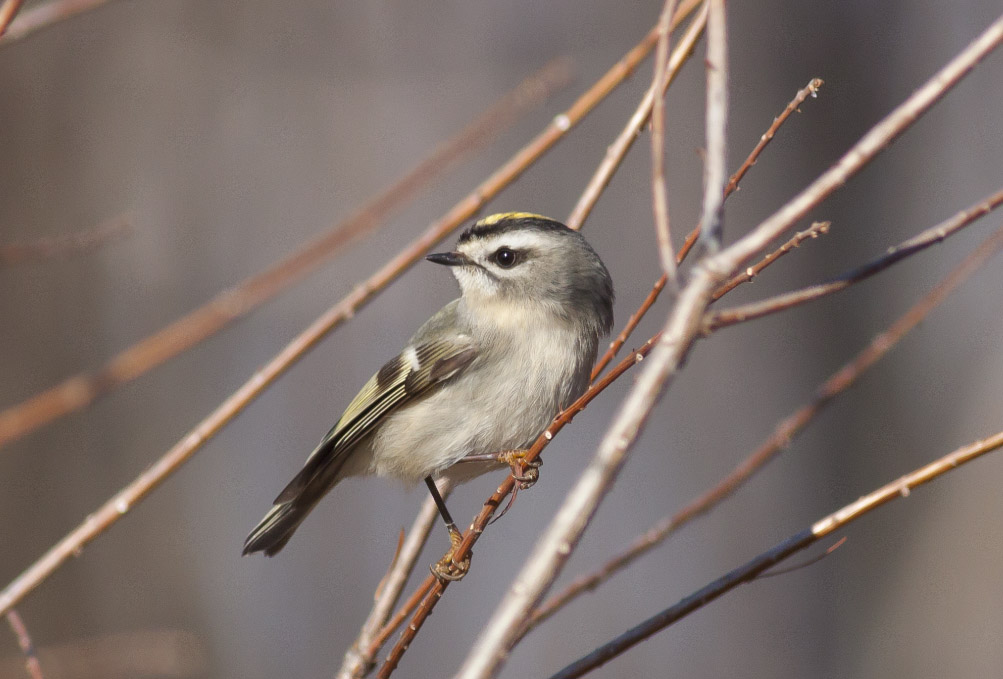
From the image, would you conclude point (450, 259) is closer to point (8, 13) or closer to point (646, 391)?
point (8, 13)

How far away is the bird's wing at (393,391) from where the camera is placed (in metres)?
1.98

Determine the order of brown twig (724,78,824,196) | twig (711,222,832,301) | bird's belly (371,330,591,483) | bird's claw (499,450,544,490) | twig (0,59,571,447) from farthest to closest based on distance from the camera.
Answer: bird's belly (371,330,591,483), bird's claw (499,450,544,490), brown twig (724,78,824,196), twig (711,222,832,301), twig (0,59,571,447)

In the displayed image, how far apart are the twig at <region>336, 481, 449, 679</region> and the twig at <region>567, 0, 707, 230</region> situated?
682 millimetres

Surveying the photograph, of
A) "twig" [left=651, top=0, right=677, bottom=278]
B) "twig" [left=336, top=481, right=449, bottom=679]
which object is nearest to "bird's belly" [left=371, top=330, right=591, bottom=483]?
"twig" [left=336, top=481, right=449, bottom=679]

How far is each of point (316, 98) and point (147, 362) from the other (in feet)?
11.9

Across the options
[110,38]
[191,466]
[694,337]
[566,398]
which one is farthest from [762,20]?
[694,337]

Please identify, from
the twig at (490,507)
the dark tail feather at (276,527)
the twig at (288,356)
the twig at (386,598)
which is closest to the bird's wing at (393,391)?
the dark tail feather at (276,527)

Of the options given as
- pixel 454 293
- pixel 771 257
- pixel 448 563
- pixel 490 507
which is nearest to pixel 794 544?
pixel 771 257

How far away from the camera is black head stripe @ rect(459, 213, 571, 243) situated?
2.02m

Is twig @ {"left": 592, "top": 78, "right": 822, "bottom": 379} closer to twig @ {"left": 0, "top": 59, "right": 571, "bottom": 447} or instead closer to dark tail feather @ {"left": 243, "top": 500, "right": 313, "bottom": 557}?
twig @ {"left": 0, "top": 59, "right": 571, "bottom": 447}

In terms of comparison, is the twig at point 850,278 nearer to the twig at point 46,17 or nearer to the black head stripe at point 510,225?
the twig at point 46,17

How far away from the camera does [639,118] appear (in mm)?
1422

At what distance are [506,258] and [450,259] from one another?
0.12 meters

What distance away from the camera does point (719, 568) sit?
142 inches
